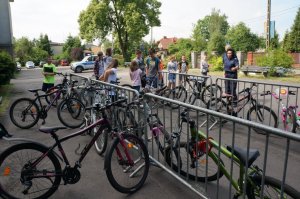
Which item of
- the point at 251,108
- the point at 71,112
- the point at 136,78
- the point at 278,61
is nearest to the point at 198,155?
the point at 251,108

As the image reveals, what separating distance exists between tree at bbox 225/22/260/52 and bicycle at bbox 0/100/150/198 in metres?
57.9

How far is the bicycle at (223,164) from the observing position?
2.77 metres

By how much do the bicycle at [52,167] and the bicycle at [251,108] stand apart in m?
3.44

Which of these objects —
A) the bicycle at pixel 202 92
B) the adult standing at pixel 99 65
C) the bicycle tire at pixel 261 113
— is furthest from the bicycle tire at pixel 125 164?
the adult standing at pixel 99 65

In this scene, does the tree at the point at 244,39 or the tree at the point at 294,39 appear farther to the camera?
the tree at the point at 244,39

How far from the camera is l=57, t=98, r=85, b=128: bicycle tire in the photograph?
682cm

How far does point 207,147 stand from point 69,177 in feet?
5.79

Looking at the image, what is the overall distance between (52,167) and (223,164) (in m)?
2.07

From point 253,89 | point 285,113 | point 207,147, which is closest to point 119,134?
point 207,147

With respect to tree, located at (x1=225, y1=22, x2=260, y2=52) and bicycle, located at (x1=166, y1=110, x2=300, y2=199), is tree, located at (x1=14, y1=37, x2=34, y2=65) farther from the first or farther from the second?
bicycle, located at (x1=166, y1=110, x2=300, y2=199)

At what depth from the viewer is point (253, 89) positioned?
22.9ft

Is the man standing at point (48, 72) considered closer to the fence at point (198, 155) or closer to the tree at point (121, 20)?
the fence at point (198, 155)

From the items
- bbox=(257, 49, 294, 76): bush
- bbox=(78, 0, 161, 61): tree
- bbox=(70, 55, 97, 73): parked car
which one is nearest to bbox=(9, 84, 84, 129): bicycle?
bbox=(257, 49, 294, 76): bush

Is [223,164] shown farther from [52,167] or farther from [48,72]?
[48,72]
